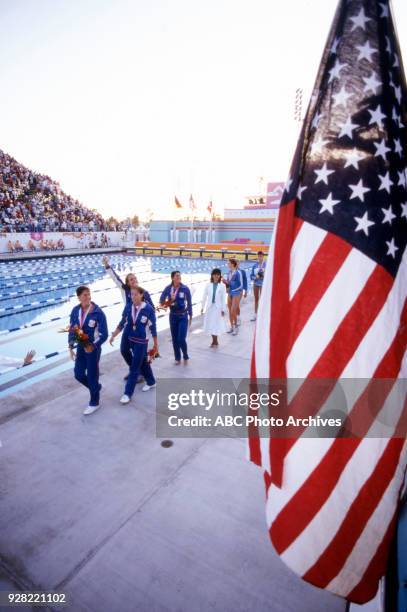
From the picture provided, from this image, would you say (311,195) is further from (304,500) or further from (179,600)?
(179,600)

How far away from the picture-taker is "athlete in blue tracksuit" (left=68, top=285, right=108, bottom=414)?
4793mm

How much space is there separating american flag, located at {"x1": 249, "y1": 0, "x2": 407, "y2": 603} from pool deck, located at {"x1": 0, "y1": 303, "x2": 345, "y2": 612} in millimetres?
1418

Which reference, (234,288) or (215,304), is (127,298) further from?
(234,288)

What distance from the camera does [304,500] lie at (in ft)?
4.84

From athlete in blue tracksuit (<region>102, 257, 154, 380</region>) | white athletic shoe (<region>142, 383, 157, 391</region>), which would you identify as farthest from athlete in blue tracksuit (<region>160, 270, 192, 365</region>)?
white athletic shoe (<region>142, 383, 157, 391</region>)

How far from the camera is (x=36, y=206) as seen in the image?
33062 mm

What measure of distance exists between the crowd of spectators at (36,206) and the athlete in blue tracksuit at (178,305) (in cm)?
2622

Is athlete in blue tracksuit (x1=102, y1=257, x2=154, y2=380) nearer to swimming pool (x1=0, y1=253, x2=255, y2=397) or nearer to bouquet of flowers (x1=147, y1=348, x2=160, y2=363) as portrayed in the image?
bouquet of flowers (x1=147, y1=348, x2=160, y2=363)

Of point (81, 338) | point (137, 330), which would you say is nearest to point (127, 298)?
point (137, 330)

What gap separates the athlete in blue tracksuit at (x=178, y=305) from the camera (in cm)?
638

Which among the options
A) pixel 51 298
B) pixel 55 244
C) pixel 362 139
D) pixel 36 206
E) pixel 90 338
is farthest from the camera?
pixel 36 206

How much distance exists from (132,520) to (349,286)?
3022mm

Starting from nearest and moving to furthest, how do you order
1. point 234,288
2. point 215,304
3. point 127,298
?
1. point 127,298
2. point 215,304
3. point 234,288

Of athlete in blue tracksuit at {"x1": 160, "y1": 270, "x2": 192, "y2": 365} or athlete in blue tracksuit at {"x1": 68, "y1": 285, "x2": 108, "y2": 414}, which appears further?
athlete in blue tracksuit at {"x1": 160, "y1": 270, "x2": 192, "y2": 365}
